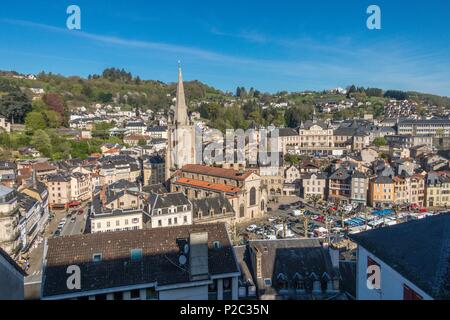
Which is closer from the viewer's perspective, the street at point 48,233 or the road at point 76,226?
the street at point 48,233

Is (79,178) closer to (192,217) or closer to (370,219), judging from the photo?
(192,217)

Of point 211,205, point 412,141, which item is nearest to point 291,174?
point 211,205

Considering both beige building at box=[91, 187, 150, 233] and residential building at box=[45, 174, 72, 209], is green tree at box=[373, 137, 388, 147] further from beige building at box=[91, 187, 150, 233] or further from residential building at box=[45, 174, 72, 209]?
residential building at box=[45, 174, 72, 209]

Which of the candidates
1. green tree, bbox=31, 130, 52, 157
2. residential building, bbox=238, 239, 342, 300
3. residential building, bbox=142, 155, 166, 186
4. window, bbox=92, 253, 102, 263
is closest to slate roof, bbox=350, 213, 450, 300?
residential building, bbox=238, 239, 342, 300

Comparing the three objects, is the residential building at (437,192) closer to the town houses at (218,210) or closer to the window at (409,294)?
the town houses at (218,210)

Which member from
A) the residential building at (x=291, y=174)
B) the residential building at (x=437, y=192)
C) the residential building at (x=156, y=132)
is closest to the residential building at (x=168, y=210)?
the residential building at (x=291, y=174)
